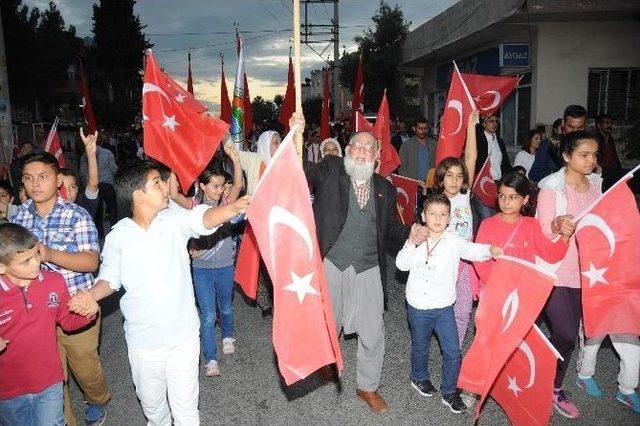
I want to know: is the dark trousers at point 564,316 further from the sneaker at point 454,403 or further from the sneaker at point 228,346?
the sneaker at point 228,346

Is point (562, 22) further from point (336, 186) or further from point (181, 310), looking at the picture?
point (181, 310)

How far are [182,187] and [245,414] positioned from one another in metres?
2.15

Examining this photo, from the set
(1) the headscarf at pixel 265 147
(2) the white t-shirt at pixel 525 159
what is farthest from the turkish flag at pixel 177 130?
(2) the white t-shirt at pixel 525 159

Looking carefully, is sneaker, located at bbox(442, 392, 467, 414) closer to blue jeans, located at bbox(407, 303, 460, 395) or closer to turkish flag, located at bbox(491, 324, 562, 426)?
blue jeans, located at bbox(407, 303, 460, 395)

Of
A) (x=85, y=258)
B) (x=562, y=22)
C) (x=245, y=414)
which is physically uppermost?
(x=562, y=22)

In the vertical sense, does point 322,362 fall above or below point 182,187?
below

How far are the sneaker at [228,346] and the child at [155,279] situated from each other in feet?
6.31

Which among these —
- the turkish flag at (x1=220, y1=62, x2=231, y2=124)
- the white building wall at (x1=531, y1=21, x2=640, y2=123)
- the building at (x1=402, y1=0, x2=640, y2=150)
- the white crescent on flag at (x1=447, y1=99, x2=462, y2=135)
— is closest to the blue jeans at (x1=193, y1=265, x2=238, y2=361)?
the white crescent on flag at (x1=447, y1=99, x2=462, y2=135)

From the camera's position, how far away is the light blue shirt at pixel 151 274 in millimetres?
3023

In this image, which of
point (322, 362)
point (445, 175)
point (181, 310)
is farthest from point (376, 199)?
point (181, 310)

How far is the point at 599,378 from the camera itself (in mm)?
4391

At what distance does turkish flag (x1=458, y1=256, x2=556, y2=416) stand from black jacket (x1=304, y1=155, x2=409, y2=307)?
884 millimetres

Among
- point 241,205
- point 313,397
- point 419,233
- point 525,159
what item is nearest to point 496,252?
point 419,233

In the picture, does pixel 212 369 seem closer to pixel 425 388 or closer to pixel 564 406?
pixel 425 388
